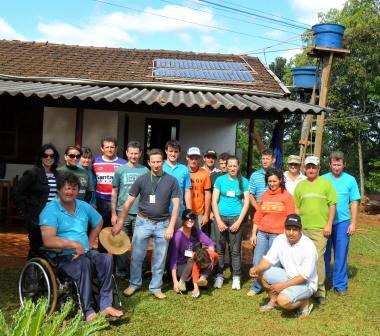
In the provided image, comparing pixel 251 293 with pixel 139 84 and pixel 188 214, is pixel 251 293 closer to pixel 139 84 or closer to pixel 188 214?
pixel 188 214

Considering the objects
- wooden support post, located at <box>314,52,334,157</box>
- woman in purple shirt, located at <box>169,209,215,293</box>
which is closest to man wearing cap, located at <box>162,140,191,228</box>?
woman in purple shirt, located at <box>169,209,215,293</box>

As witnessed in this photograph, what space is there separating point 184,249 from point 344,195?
1939 millimetres

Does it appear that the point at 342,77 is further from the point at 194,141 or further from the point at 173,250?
the point at 173,250

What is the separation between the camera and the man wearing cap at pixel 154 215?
491cm

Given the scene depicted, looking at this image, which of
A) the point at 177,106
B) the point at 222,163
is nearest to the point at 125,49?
the point at 177,106

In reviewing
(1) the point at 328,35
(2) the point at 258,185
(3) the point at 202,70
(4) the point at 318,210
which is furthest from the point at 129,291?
(1) the point at 328,35

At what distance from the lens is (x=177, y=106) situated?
7.56 meters

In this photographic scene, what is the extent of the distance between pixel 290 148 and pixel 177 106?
2278 centimetres

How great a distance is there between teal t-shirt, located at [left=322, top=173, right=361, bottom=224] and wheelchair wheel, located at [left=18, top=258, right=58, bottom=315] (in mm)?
3223

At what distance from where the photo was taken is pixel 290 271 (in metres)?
4.67

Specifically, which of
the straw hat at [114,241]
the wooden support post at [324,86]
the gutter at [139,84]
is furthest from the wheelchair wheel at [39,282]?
the wooden support post at [324,86]

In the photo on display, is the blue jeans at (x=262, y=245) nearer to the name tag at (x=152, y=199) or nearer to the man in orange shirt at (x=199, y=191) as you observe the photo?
the man in orange shirt at (x=199, y=191)

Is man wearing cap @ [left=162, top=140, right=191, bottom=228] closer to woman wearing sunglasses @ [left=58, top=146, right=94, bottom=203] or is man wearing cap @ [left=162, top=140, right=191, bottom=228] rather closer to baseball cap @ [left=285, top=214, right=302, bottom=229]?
A: woman wearing sunglasses @ [left=58, top=146, right=94, bottom=203]

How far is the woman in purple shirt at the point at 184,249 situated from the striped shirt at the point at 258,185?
2.78 feet
